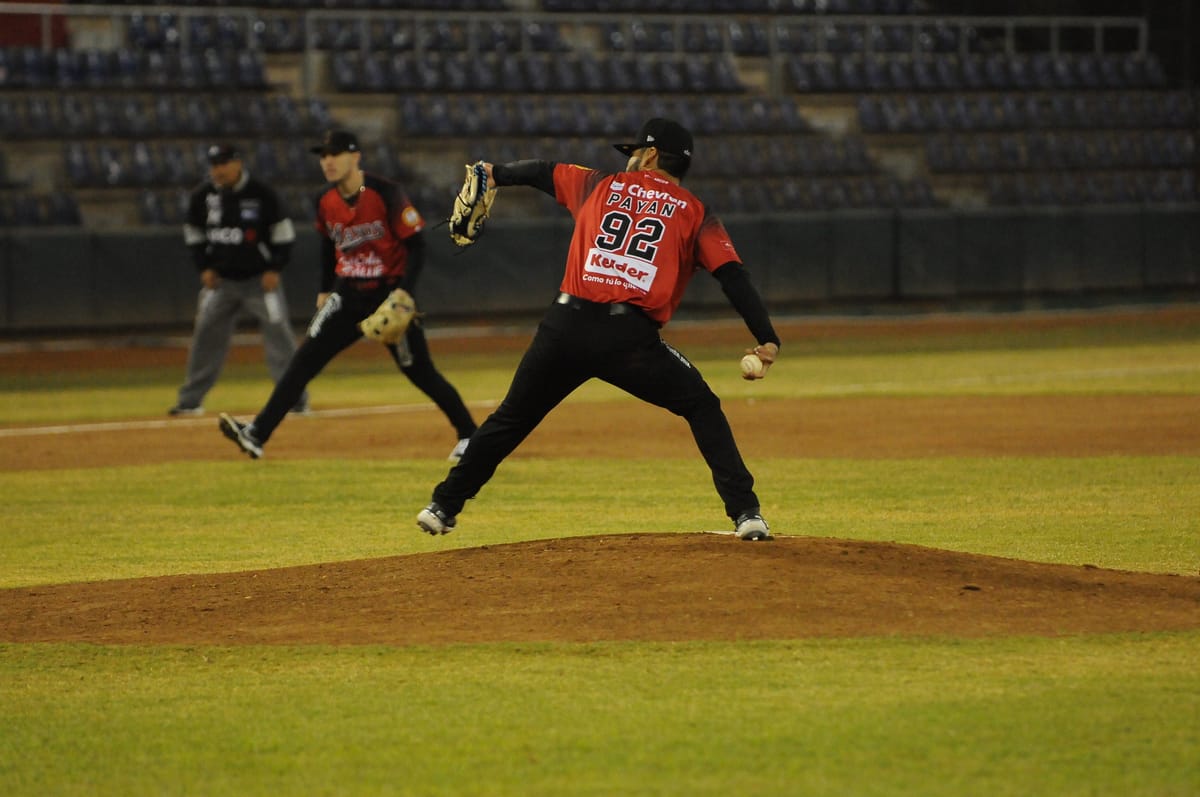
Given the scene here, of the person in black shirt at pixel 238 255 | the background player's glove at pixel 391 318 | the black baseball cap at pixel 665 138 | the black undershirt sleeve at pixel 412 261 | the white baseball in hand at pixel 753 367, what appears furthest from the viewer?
the person in black shirt at pixel 238 255

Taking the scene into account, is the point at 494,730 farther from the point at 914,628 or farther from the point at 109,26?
the point at 109,26

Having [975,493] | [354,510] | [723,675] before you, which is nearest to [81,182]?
[354,510]

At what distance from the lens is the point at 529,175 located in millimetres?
7691

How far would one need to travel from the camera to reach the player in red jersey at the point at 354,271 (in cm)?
1188

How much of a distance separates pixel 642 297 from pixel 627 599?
4.46 feet

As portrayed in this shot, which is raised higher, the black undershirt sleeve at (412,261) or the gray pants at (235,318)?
the black undershirt sleeve at (412,261)

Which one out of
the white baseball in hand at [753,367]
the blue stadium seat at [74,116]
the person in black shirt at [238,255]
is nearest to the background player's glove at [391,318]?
the person in black shirt at [238,255]

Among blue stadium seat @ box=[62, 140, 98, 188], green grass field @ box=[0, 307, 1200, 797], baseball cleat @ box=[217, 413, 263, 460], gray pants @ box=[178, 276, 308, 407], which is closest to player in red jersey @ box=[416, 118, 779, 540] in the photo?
green grass field @ box=[0, 307, 1200, 797]

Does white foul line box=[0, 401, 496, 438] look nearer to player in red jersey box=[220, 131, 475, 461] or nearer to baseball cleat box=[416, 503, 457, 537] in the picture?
player in red jersey box=[220, 131, 475, 461]

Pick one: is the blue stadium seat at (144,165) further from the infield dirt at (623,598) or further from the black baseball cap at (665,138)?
the black baseball cap at (665,138)

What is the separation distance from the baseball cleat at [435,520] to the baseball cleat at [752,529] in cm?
132

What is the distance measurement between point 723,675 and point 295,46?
70.3 ft

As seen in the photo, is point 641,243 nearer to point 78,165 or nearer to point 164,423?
point 164,423

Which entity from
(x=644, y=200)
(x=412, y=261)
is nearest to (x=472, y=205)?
(x=644, y=200)
